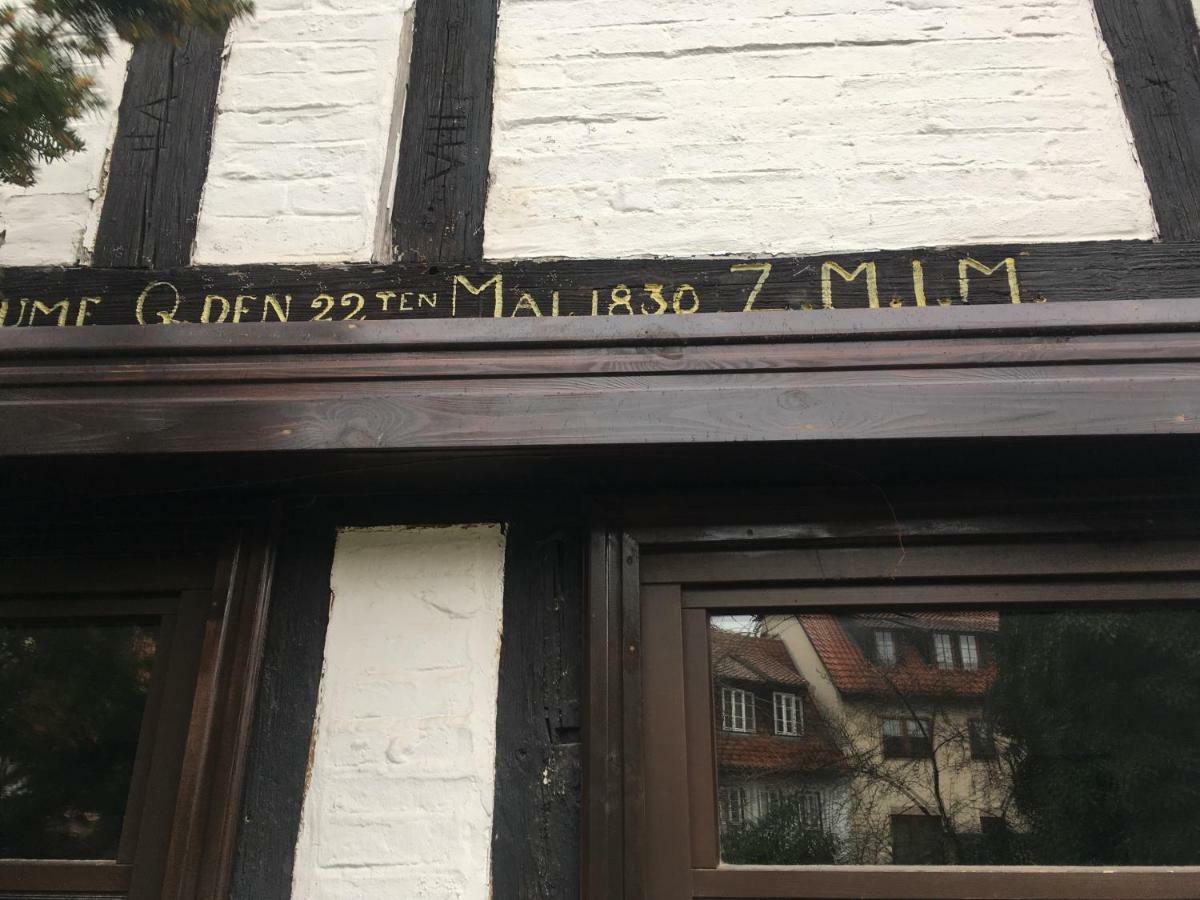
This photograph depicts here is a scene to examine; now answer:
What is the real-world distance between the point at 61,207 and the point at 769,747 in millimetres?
2260

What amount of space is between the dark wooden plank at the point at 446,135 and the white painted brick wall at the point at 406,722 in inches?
30.4

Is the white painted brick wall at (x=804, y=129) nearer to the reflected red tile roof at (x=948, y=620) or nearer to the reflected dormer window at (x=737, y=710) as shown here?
the reflected red tile roof at (x=948, y=620)

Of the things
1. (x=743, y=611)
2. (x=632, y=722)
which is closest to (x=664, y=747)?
(x=632, y=722)

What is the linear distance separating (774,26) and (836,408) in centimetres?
123

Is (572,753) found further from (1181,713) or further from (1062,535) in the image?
(1181,713)

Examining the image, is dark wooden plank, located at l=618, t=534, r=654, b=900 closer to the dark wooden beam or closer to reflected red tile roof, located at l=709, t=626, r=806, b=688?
reflected red tile roof, located at l=709, t=626, r=806, b=688

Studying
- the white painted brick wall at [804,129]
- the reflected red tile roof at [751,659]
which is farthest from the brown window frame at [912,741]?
the white painted brick wall at [804,129]

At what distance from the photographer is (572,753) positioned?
2053mm

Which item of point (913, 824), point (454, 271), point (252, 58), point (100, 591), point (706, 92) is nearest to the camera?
point (913, 824)

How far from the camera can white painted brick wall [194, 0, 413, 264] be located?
255 cm

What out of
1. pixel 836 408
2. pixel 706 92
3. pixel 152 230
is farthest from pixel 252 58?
pixel 836 408

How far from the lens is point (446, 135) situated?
266 cm

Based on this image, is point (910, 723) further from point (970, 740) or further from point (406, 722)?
point (406, 722)

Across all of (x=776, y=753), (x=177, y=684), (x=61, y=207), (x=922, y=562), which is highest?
(x=61, y=207)
